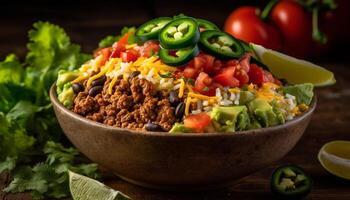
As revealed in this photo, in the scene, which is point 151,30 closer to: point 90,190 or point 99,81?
point 99,81

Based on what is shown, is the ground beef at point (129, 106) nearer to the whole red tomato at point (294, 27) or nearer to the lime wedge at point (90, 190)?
the lime wedge at point (90, 190)

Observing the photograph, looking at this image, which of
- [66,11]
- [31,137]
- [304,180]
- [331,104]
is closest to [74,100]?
[31,137]

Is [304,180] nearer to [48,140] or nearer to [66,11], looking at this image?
[48,140]

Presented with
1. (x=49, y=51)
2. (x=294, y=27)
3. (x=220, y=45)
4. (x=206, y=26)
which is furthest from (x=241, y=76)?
(x=294, y=27)

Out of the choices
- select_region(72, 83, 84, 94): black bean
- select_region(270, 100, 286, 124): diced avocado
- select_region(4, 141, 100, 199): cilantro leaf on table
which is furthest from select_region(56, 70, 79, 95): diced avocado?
select_region(270, 100, 286, 124): diced avocado

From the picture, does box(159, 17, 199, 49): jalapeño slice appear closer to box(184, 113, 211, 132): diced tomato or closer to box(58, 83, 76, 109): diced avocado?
box(184, 113, 211, 132): diced tomato
